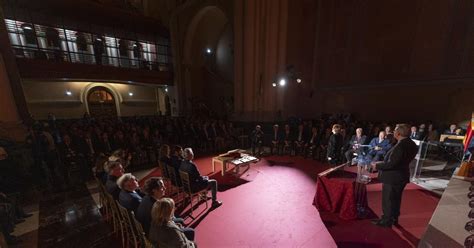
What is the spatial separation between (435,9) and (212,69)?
42.3 feet

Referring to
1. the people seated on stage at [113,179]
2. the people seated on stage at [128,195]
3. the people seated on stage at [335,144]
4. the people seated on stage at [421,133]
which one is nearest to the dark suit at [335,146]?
the people seated on stage at [335,144]

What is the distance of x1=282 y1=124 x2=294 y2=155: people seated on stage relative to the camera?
736 centimetres

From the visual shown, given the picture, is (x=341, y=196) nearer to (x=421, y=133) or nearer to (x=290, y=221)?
(x=290, y=221)

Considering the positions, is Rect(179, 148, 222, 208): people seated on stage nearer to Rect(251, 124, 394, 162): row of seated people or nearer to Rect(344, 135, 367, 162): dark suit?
Rect(251, 124, 394, 162): row of seated people

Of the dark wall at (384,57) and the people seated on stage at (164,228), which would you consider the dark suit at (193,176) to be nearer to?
the people seated on stage at (164,228)

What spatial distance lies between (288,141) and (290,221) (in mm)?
4217

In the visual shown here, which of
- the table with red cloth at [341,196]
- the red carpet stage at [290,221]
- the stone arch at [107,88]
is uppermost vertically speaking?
the stone arch at [107,88]

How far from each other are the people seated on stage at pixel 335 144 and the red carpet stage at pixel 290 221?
1.05 meters

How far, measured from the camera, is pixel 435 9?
7492mm

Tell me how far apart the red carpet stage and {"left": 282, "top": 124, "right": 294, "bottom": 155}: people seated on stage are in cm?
235

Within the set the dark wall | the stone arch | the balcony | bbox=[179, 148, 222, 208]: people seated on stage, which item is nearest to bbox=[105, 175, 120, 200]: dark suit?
bbox=[179, 148, 222, 208]: people seated on stage

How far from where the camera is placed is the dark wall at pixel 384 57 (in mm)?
7289

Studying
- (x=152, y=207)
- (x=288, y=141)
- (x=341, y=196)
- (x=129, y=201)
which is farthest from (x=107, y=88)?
(x=341, y=196)

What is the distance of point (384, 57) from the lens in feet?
29.1
